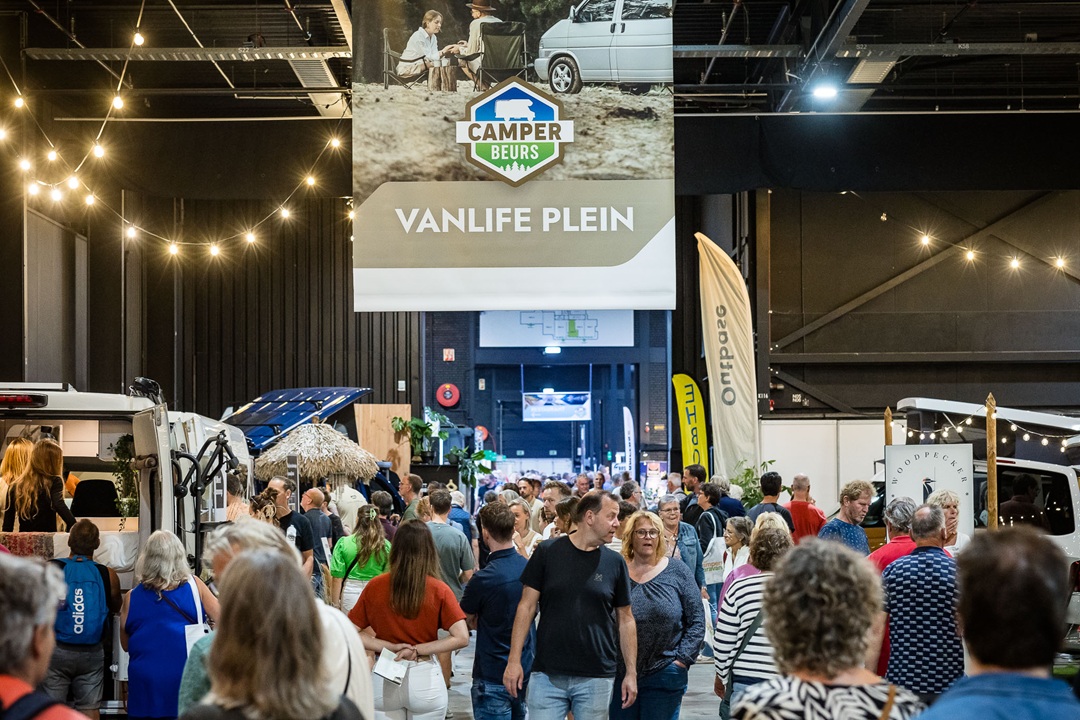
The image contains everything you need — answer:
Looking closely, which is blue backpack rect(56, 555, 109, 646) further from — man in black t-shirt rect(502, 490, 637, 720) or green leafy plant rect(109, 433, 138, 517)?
man in black t-shirt rect(502, 490, 637, 720)

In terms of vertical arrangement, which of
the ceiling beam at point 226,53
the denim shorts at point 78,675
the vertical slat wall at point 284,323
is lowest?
the denim shorts at point 78,675

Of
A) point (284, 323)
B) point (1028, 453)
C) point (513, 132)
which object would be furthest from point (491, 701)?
point (284, 323)

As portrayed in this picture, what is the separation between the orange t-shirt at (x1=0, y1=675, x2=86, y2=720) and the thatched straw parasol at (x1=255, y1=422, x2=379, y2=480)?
11.6 meters

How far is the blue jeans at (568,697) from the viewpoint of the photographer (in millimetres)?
5180

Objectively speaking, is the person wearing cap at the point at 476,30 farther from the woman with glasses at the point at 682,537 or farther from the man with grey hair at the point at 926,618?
the man with grey hair at the point at 926,618

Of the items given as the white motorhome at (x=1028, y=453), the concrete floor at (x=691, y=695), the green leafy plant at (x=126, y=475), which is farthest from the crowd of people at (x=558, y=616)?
the white motorhome at (x=1028, y=453)

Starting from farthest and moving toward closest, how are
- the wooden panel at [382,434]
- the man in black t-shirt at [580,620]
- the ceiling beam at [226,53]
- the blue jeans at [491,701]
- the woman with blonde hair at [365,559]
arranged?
the wooden panel at [382,434]
the ceiling beam at [226,53]
the woman with blonde hair at [365,559]
the blue jeans at [491,701]
the man in black t-shirt at [580,620]

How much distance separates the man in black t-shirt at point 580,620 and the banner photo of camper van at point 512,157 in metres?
2.10

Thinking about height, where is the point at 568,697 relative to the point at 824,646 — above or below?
below

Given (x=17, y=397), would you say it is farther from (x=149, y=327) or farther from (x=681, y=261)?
(x=681, y=261)

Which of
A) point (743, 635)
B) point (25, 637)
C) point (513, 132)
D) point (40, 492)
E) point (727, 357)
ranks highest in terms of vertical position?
point (513, 132)

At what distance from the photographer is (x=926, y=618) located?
5.02 meters

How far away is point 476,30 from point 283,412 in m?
11.6

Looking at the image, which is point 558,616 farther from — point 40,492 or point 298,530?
point 40,492
